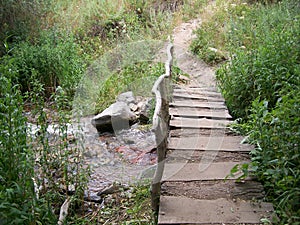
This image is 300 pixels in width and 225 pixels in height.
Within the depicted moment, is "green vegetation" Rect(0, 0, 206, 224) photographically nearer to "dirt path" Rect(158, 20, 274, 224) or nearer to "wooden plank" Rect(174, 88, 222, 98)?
"dirt path" Rect(158, 20, 274, 224)

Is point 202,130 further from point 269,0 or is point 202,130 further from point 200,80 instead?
point 269,0

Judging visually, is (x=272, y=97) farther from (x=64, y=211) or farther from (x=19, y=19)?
(x=19, y=19)

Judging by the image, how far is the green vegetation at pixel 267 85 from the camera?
2369 millimetres

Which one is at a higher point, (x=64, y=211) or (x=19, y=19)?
(x=19, y=19)

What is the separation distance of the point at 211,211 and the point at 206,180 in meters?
0.35

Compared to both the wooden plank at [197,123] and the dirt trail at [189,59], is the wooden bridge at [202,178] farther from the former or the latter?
the dirt trail at [189,59]

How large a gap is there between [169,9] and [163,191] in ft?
24.1

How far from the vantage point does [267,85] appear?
3.81 m

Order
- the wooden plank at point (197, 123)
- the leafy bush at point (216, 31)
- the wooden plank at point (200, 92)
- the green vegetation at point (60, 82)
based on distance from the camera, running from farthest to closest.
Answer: the leafy bush at point (216, 31) < the wooden plank at point (200, 92) < the wooden plank at point (197, 123) < the green vegetation at point (60, 82)

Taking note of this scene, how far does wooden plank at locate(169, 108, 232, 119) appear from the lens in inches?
158

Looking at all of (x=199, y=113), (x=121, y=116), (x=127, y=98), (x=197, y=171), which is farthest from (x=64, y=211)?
(x=127, y=98)

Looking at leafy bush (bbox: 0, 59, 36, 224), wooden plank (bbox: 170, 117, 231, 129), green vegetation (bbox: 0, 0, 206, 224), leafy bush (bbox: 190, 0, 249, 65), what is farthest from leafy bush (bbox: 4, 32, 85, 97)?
leafy bush (bbox: 0, 59, 36, 224)

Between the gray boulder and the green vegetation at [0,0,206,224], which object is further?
the gray boulder

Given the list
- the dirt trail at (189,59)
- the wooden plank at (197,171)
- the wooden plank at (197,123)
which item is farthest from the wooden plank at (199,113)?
the dirt trail at (189,59)
